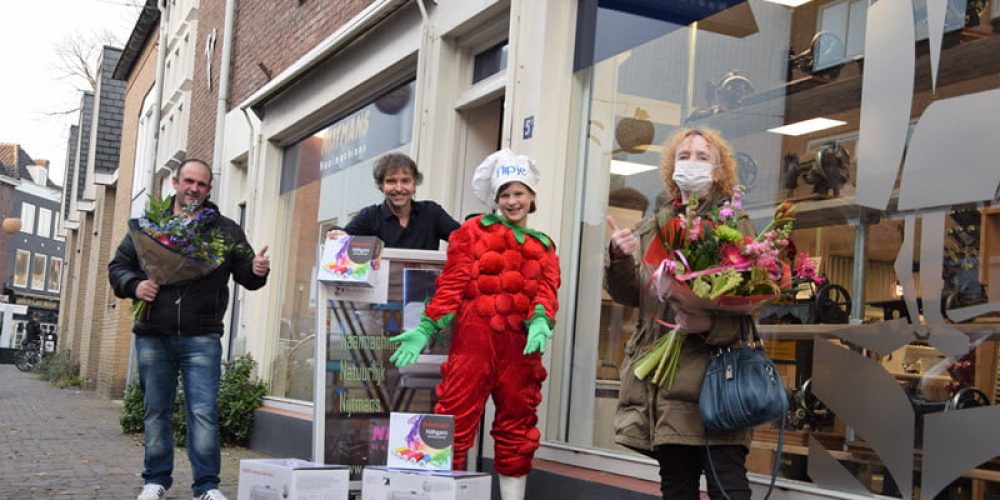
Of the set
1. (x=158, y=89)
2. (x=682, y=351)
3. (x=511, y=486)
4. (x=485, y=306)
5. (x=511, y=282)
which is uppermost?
(x=158, y=89)

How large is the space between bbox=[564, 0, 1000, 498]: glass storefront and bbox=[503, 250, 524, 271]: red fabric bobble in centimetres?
93

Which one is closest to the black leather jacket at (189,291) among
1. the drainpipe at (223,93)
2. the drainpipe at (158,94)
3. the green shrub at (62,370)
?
the drainpipe at (223,93)

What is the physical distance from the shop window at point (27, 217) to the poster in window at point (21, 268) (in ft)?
4.16

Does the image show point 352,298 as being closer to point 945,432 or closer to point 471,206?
point 471,206

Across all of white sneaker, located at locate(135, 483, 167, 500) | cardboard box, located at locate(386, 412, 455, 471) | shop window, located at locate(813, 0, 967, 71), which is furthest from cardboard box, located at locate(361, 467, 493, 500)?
shop window, located at locate(813, 0, 967, 71)

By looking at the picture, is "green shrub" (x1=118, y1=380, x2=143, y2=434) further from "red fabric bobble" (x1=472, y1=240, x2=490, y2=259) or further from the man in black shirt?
"red fabric bobble" (x1=472, y1=240, x2=490, y2=259)

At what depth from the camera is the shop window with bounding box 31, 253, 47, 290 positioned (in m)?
62.0

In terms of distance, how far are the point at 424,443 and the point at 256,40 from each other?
29.6 feet

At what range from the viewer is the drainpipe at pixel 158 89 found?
19.7 meters

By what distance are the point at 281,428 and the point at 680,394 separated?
20.5ft

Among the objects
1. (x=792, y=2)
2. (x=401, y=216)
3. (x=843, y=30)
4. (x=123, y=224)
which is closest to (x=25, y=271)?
(x=123, y=224)

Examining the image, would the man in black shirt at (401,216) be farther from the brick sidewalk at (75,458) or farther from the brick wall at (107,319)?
the brick wall at (107,319)

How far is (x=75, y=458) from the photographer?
892 centimetres

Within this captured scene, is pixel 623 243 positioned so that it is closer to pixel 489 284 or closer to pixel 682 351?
pixel 682 351
